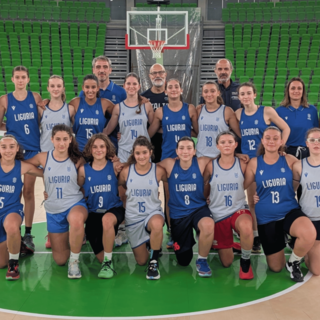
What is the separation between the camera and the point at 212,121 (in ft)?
15.2

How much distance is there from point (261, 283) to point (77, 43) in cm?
1323

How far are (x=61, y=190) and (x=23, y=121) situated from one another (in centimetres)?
108

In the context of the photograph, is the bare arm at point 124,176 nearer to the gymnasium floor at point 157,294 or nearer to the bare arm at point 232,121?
the gymnasium floor at point 157,294

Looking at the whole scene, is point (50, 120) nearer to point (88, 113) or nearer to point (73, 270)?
point (88, 113)

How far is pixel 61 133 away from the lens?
407 centimetres

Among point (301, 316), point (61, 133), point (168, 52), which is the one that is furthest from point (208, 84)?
point (168, 52)

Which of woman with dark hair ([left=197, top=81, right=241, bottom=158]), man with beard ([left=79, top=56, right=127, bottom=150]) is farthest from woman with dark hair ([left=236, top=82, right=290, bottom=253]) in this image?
man with beard ([left=79, top=56, right=127, bottom=150])

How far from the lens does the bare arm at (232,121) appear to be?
4.64 meters

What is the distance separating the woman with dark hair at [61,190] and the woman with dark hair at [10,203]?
0.82 feet

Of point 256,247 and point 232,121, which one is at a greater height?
point 232,121

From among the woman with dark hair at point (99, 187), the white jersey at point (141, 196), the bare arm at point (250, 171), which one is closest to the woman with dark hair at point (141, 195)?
the white jersey at point (141, 196)

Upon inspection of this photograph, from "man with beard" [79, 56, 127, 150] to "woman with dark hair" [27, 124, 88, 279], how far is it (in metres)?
0.93

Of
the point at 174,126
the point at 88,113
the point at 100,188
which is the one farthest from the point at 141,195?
the point at 88,113

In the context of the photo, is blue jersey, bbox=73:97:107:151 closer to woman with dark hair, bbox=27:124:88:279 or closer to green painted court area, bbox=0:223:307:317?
woman with dark hair, bbox=27:124:88:279
